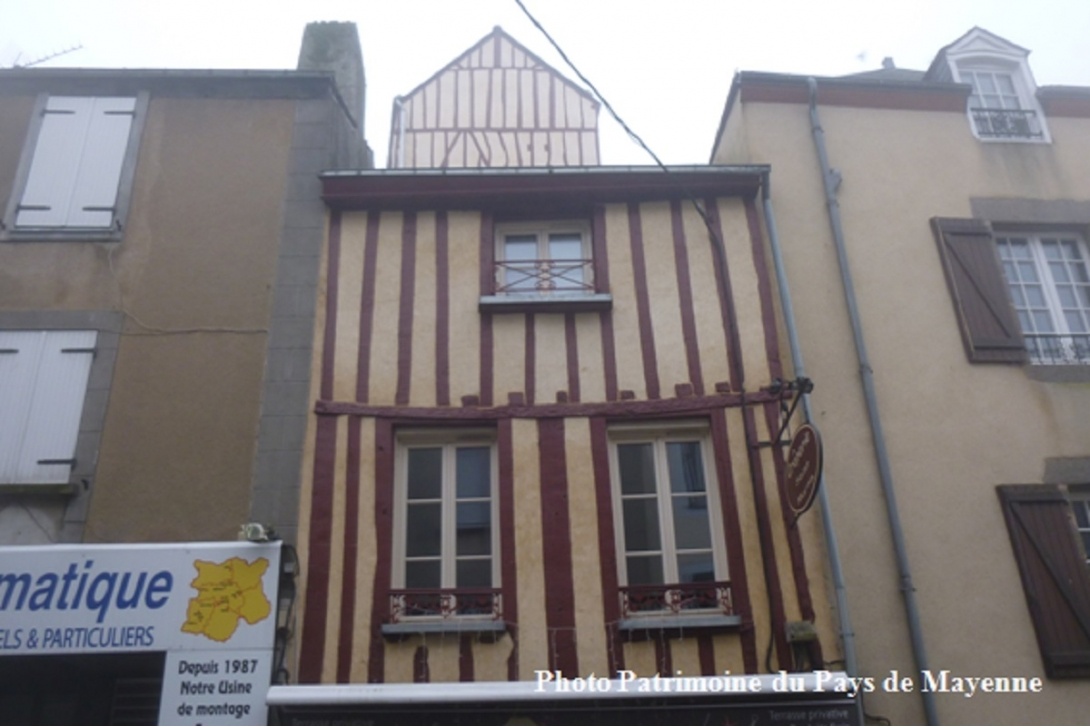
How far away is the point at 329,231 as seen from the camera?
6.65 meters

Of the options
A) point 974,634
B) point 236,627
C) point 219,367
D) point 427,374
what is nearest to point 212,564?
point 236,627

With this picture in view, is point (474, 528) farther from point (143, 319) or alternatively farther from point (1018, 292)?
point (1018, 292)

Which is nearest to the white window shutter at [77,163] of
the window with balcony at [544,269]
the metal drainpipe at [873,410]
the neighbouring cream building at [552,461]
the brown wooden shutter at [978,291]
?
the neighbouring cream building at [552,461]

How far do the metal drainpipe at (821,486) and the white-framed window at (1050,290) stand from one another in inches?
72.2

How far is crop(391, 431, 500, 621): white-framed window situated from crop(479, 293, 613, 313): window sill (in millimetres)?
934

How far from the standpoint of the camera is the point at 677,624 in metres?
5.42

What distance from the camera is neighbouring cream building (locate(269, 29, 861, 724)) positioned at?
533 centimetres

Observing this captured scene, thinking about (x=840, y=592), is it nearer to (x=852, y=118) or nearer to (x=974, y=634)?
(x=974, y=634)

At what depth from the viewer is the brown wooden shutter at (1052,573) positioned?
216 inches

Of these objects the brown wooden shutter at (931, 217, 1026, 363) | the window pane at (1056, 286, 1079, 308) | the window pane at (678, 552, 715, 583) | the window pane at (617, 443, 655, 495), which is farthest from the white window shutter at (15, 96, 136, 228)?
the window pane at (1056, 286, 1079, 308)

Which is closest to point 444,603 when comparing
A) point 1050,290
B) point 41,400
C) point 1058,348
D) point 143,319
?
point 143,319

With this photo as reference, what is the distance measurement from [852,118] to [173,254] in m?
5.50

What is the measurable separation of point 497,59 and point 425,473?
22.3ft

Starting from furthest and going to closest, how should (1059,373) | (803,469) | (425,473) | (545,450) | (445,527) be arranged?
(1059,373) < (425,473) < (545,450) < (445,527) < (803,469)
